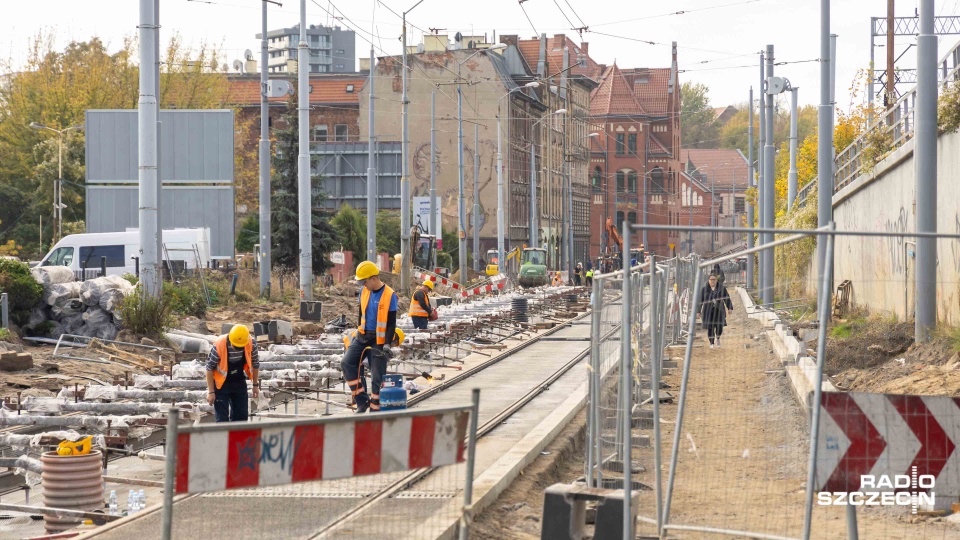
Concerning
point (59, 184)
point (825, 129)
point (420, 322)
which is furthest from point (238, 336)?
point (59, 184)

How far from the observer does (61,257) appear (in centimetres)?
4262

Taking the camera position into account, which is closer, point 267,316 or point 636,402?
point 636,402

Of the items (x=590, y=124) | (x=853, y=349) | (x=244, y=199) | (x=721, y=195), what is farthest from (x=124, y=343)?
(x=721, y=195)

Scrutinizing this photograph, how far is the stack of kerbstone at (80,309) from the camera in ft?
87.4

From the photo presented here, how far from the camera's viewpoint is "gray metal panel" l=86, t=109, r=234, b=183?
37250mm

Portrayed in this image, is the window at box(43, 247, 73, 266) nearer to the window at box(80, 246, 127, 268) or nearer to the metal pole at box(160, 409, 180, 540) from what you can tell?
the window at box(80, 246, 127, 268)

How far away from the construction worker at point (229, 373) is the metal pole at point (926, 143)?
9.39 m

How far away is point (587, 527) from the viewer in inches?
387

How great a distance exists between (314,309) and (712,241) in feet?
309

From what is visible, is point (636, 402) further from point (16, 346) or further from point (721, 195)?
point (721, 195)

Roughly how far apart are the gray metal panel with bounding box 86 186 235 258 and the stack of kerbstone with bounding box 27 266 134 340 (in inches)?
418

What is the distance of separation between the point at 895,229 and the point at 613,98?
4024 inches

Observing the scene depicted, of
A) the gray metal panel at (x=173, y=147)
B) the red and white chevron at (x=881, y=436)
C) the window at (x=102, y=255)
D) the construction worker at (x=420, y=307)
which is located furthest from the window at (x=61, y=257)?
the red and white chevron at (x=881, y=436)

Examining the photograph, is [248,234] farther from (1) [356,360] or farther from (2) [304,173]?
(1) [356,360]
